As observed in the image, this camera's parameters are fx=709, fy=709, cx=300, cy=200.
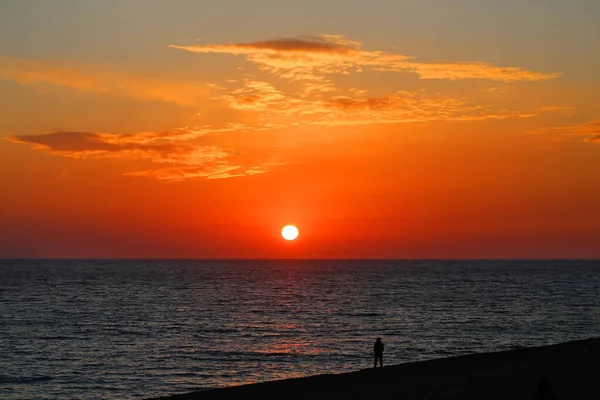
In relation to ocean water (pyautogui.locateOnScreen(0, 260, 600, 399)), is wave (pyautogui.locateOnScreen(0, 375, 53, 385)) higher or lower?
lower

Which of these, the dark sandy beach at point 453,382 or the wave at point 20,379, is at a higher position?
the dark sandy beach at point 453,382

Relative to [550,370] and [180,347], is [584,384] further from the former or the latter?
[180,347]

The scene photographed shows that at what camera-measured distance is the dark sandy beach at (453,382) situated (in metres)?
26.9

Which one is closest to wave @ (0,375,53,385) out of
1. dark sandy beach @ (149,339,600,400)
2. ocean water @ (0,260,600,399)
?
ocean water @ (0,260,600,399)

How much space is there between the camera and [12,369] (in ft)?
154

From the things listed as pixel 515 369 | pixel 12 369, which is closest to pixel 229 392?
pixel 515 369

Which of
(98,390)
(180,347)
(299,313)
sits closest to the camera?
(98,390)

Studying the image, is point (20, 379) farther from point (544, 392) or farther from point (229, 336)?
point (544, 392)

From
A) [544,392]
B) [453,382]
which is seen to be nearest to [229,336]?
[453,382]

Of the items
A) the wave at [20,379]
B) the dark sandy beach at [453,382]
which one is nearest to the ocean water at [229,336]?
the wave at [20,379]

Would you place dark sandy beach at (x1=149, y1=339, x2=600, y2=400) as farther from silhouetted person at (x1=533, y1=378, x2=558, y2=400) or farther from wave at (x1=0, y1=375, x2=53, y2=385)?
wave at (x1=0, y1=375, x2=53, y2=385)

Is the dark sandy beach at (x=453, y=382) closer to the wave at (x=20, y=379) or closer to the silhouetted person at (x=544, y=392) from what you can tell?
the silhouetted person at (x=544, y=392)

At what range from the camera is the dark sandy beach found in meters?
26.9

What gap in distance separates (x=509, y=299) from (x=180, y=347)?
72279 millimetres
